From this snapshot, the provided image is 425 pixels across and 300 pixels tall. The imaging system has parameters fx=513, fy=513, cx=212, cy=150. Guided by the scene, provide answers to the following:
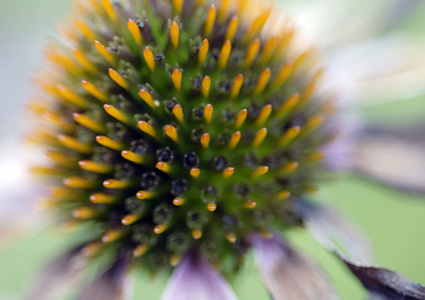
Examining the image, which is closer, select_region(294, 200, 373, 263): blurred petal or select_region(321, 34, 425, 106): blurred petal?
select_region(294, 200, 373, 263): blurred petal

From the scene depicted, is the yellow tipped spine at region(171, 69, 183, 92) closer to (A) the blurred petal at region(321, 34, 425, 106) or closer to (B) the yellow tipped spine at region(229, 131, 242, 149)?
(B) the yellow tipped spine at region(229, 131, 242, 149)

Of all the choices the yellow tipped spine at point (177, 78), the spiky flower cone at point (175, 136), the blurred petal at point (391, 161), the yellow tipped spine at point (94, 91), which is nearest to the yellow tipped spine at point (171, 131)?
the spiky flower cone at point (175, 136)

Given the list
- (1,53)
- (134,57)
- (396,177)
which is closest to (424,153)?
(396,177)

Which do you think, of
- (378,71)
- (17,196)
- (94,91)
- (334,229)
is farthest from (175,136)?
(378,71)

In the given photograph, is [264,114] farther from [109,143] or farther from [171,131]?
[109,143]

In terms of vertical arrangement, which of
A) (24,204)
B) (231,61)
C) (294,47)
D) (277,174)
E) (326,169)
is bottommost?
(24,204)

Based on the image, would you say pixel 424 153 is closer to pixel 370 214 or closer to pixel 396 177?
pixel 396 177

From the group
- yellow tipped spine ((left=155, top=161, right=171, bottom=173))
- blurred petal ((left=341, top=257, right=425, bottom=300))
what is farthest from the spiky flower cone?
blurred petal ((left=341, top=257, right=425, bottom=300))
